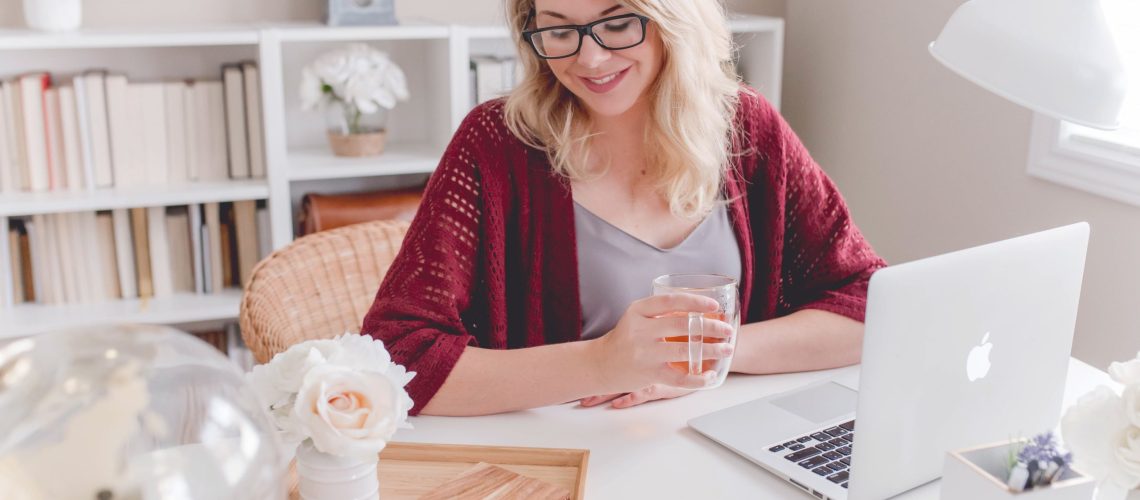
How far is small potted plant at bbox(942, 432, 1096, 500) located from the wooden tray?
412 mm

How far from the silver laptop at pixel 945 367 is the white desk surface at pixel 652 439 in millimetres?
30

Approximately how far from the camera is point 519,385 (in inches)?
53.1

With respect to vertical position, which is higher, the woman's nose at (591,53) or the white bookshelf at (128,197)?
the woman's nose at (591,53)

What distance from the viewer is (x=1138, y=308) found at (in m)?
2.11

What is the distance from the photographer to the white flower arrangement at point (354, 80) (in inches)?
106

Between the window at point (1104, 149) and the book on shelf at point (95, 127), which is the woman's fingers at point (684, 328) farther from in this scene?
the book on shelf at point (95, 127)

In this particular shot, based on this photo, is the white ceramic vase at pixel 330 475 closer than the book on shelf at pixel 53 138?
Yes

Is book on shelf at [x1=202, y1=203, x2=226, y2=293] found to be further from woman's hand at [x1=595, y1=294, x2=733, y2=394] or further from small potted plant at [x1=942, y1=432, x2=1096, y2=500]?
small potted plant at [x1=942, y1=432, x2=1096, y2=500]

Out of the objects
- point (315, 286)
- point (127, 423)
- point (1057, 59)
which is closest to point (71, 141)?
point (315, 286)

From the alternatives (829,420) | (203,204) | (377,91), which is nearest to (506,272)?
(829,420)

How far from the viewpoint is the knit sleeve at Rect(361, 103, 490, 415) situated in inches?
54.5

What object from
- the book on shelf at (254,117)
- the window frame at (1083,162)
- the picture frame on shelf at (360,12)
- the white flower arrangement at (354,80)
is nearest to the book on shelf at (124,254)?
the book on shelf at (254,117)

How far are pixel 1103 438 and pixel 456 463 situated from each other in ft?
2.26

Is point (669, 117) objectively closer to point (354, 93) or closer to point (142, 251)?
point (354, 93)
